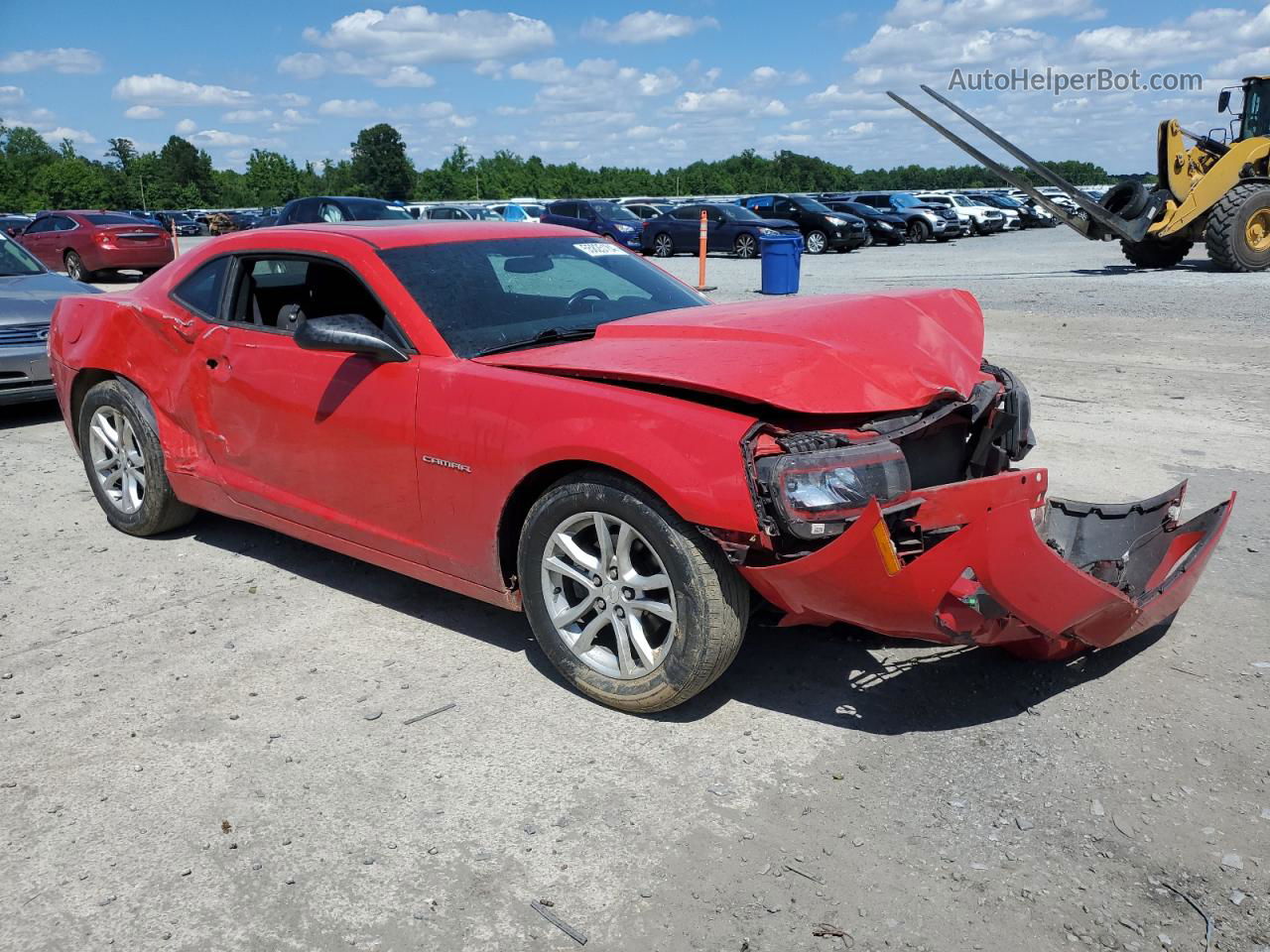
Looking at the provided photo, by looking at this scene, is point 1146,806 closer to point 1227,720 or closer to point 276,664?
point 1227,720

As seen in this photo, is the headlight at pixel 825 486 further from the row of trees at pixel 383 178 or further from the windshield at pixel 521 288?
the row of trees at pixel 383 178

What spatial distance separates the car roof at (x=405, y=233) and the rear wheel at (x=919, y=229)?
1240 inches

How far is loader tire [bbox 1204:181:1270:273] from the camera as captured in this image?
1761cm

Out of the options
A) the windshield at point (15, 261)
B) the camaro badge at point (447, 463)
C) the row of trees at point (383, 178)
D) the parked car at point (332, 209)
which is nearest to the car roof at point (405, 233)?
the camaro badge at point (447, 463)

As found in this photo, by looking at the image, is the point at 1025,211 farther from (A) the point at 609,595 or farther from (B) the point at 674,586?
(B) the point at 674,586

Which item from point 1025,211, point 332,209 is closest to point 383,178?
point 1025,211

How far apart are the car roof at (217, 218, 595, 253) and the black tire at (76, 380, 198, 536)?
3.10ft

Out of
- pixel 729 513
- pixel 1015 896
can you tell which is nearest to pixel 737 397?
pixel 729 513

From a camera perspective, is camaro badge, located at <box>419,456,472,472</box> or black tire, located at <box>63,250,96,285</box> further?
black tire, located at <box>63,250,96,285</box>

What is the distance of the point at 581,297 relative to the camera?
4.50 m

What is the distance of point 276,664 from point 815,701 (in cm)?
204

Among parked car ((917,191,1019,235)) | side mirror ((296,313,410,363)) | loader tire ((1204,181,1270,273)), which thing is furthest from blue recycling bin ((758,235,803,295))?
parked car ((917,191,1019,235))

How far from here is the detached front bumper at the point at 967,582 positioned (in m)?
2.92

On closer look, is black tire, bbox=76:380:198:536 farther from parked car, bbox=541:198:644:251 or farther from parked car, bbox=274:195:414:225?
parked car, bbox=541:198:644:251
